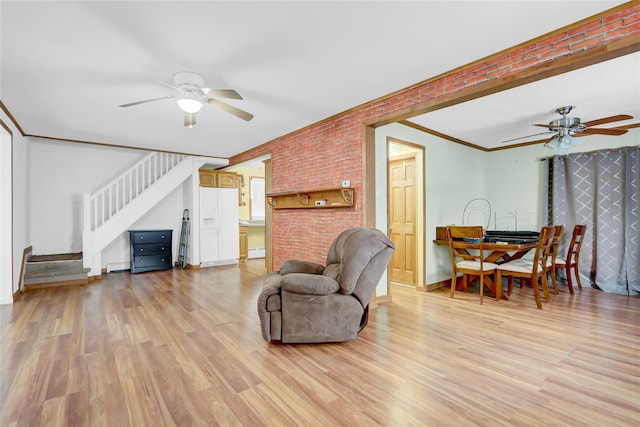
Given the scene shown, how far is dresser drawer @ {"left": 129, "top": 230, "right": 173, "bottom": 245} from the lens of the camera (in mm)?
5770

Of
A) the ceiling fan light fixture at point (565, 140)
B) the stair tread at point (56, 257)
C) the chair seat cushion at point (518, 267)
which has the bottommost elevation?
the stair tread at point (56, 257)

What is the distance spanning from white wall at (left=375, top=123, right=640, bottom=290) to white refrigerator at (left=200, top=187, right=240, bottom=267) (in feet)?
13.2

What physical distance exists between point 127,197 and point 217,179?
1.78 metres

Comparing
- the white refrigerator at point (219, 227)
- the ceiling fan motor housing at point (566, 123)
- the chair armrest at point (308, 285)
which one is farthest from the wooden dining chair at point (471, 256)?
the white refrigerator at point (219, 227)

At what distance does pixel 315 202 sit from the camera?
434 centimetres

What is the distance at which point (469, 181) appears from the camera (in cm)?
553

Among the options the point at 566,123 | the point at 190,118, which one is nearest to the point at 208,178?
the point at 190,118

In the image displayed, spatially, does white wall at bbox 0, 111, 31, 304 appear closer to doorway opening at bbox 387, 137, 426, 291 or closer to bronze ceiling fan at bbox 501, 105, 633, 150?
doorway opening at bbox 387, 137, 426, 291

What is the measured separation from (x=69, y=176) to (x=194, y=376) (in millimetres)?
5463

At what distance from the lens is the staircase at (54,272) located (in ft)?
15.3

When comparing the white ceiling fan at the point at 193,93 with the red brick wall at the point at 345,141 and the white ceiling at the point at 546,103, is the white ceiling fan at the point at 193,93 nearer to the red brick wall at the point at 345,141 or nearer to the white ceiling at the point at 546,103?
the red brick wall at the point at 345,141

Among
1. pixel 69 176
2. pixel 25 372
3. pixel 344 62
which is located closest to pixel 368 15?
pixel 344 62

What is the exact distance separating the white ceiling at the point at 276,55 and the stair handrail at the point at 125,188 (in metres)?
1.62

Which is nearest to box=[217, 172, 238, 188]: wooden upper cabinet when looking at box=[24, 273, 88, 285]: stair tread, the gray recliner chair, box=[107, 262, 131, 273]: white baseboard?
box=[107, 262, 131, 273]: white baseboard
